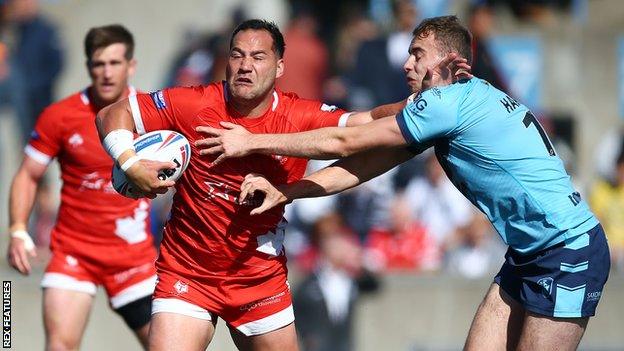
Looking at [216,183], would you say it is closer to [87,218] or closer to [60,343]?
[87,218]

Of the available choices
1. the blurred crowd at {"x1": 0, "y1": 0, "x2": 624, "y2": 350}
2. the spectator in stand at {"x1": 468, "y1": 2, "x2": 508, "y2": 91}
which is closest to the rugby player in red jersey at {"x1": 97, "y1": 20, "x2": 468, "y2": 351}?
the blurred crowd at {"x1": 0, "y1": 0, "x2": 624, "y2": 350}

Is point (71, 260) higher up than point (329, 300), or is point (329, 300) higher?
point (71, 260)

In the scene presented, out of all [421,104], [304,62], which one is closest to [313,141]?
[421,104]

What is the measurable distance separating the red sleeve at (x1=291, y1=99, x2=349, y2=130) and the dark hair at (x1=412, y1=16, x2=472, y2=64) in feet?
2.32

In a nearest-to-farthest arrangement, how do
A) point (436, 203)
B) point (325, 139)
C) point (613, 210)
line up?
point (325, 139), point (436, 203), point (613, 210)

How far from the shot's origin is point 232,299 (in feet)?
23.1

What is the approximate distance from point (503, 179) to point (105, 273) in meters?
3.50

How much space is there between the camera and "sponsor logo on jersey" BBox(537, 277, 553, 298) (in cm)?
657

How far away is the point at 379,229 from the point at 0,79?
4509 mm

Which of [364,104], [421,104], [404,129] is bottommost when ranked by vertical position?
[364,104]

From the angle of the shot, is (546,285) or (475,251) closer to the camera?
(546,285)

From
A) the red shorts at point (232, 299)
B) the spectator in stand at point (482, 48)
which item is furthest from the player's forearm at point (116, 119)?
the spectator in stand at point (482, 48)

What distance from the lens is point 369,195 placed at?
12.8 m

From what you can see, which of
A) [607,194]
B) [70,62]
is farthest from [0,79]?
[607,194]
